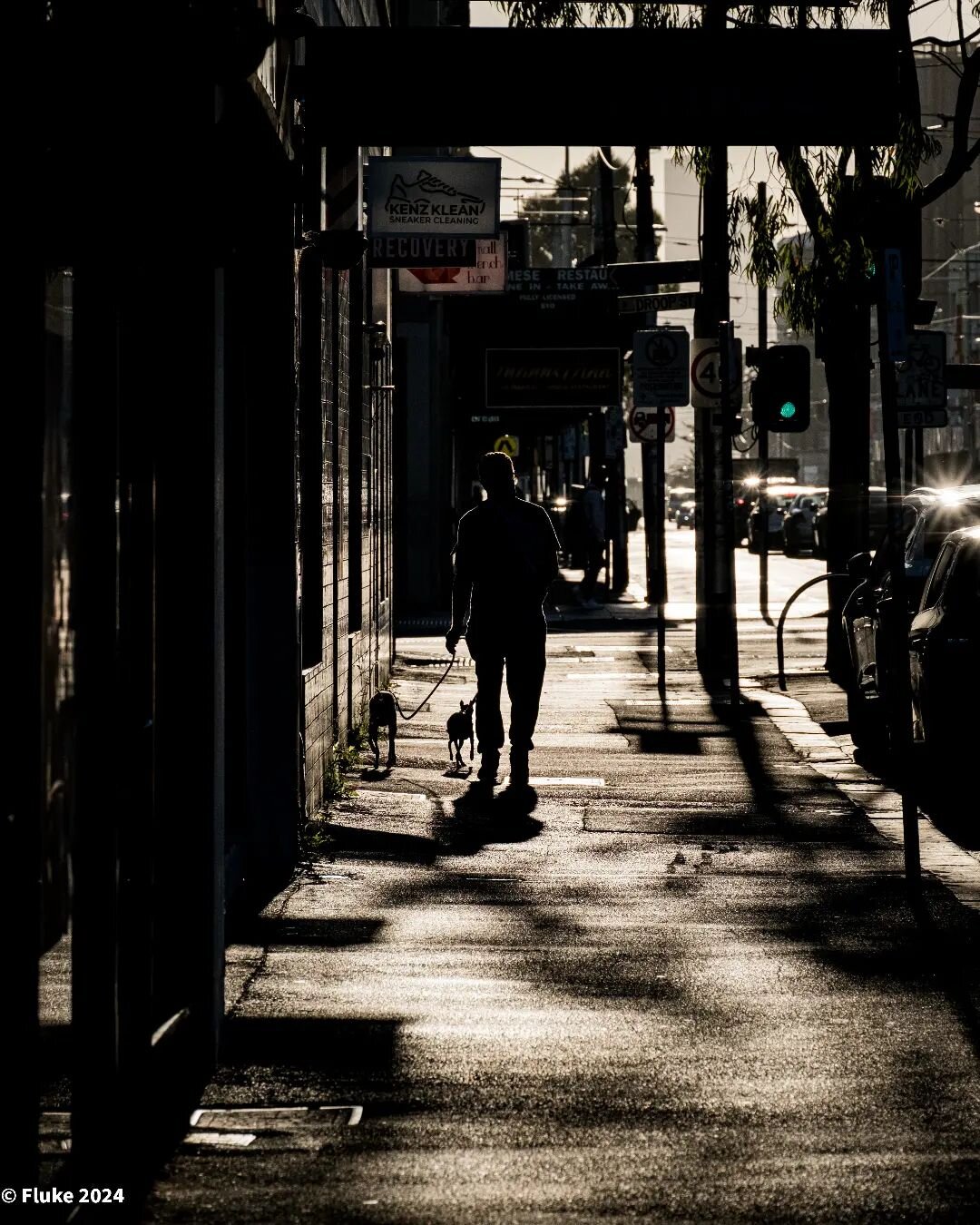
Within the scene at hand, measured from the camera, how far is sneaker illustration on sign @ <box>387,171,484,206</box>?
13.3 metres

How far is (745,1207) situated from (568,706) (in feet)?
39.4

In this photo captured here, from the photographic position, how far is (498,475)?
11.7 meters

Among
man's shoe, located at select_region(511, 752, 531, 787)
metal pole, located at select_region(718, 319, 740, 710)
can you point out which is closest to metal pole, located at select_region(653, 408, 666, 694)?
metal pole, located at select_region(718, 319, 740, 710)

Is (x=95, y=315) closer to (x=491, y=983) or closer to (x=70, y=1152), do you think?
(x=70, y=1152)

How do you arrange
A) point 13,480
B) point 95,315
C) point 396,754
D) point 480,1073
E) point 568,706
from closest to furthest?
point 13,480 < point 95,315 < point 480,1073 < point 396,754 < point 568,706

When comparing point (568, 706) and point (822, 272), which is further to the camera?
point (822, 272)

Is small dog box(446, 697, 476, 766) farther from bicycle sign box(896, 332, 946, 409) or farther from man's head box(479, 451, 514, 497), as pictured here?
bicycle sign box(896, 332, 946, 409)

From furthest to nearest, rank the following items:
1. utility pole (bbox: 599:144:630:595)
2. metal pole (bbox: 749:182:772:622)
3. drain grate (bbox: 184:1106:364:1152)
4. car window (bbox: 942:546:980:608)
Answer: utility pole (bbox: 599:144:630:595) → metal pole (bbox: 749:182:772:622) → car window (bbox: 942:546:980:608) → drain grate (bbox: 184:1106:364:1152)

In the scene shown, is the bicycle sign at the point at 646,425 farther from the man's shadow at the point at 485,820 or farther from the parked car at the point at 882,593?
the man's shadow at the point at 485,820

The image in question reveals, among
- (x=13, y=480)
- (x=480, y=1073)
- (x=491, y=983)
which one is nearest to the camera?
(x=13, y=480)

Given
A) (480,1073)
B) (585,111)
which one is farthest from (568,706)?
(480,1073)

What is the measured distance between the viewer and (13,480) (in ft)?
11.5

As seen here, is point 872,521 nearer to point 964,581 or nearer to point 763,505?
point 763,505

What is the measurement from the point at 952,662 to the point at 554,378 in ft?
65.0
